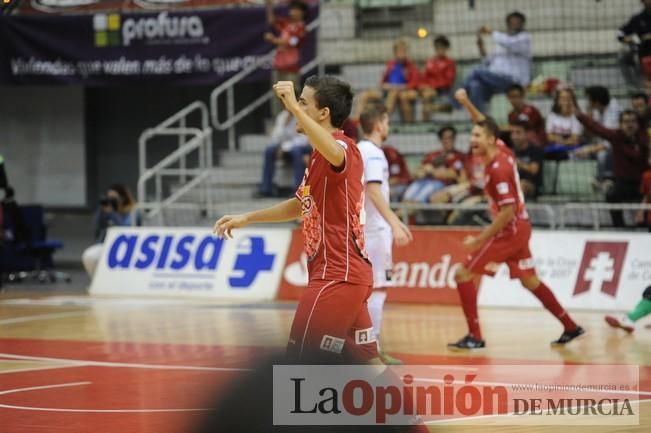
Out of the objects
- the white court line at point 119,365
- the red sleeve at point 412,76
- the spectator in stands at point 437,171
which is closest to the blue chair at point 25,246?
the spectator in stands at point 437,171

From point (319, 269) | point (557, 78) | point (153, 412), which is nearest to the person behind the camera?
point (319, 269)

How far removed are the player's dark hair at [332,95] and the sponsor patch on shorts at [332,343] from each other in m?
1.18

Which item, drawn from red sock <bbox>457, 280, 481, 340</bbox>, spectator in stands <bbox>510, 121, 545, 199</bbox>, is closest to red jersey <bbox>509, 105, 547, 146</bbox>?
spectator in stands <bbox>510, 121, 545, 199</bbox>

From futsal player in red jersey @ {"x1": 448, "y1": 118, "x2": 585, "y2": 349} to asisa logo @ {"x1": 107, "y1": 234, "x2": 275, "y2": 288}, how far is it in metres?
6.37

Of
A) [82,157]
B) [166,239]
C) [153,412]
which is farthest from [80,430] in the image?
[82,157]

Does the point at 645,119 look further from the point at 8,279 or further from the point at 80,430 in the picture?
the point at 80,430

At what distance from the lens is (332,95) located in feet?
22.0

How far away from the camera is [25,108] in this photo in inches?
1125

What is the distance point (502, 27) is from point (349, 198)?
53.4 ft

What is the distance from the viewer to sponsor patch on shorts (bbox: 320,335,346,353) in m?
6.43

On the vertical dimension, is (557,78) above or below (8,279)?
above

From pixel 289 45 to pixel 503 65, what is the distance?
3.73 meters

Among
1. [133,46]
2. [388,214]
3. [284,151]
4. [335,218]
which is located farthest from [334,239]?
[133,46]

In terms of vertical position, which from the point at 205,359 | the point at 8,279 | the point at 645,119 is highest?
the point at 645,119
